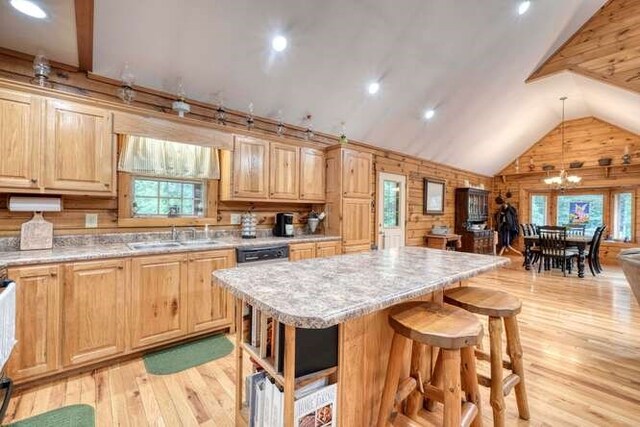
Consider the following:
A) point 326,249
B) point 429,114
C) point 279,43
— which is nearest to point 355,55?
point 279,43

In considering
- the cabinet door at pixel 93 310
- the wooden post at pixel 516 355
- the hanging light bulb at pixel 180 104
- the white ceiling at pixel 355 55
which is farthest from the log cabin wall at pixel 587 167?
the cabinet door at pixel 93 310

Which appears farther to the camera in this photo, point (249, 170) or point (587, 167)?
point (587, 167)

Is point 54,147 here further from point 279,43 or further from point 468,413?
point 468,413

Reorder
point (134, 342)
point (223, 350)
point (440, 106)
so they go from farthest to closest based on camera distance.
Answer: point (440, 106) < point (223, 350) < point (134, 342)

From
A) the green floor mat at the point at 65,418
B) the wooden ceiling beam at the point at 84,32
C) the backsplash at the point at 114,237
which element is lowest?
the green floor mat at the point at 65,418

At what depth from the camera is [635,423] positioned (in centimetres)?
177

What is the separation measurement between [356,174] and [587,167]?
676 centimetres

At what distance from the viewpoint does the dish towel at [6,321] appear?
1346 mm

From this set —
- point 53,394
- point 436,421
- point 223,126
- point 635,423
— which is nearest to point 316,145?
point 223,126

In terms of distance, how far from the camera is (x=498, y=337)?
1618mm

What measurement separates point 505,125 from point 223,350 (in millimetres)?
6887

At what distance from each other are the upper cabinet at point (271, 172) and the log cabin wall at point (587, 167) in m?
7.11

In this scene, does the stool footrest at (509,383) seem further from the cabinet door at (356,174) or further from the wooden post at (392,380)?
the cabinet door at (356,174)

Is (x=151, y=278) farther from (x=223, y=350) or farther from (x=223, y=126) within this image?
(x=223, y=126)
